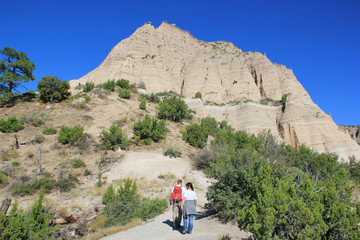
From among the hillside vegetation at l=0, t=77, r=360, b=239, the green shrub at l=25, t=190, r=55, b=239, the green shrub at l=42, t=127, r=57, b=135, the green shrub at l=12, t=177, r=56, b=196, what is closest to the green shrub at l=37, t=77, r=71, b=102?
the hillside vegetation at l=0, t=77, r=360, b=239

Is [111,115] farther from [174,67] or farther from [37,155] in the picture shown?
[174,67]

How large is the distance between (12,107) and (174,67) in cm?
3576

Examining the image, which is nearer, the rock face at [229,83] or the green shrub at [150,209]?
the green shrub at [150,209]

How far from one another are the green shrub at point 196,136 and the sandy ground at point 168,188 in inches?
155

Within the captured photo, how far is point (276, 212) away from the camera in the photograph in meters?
4.36

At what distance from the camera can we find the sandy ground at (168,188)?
652 centimetres

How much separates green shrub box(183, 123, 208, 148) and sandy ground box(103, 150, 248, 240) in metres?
3.94

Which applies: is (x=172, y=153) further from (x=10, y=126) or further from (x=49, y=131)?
(x=10, y=126)

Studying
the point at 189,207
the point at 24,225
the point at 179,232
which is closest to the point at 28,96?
the point at 24,225


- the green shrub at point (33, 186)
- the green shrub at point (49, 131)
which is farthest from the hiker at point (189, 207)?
the green shrub at point (49, 131)

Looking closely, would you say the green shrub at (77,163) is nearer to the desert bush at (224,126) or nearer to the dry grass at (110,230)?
the dry grass at (110,230)

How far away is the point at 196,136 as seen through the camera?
920 inches

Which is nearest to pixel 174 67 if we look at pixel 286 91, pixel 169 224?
pixel 286 91

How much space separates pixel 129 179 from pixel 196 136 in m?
12.3
